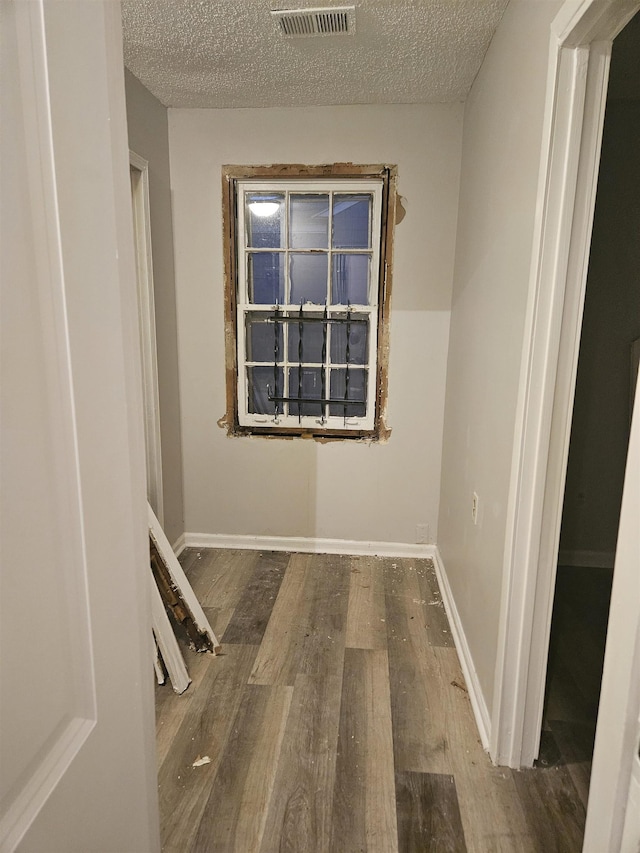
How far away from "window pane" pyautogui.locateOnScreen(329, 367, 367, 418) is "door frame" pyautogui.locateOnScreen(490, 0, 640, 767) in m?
1.68

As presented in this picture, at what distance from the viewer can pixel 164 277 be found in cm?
299

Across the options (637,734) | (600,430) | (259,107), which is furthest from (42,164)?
(600,430)

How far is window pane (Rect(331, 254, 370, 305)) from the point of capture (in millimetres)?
3049

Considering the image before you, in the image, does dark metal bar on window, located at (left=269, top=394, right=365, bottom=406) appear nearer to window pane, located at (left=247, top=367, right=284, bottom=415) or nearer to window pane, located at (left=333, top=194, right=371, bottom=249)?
window pane, located at (left=247, top=367, right=284, bottom=415)

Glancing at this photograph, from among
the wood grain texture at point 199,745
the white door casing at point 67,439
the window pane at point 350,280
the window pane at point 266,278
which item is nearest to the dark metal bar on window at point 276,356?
the window pane at point 266,278

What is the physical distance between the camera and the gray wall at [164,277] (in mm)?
2629

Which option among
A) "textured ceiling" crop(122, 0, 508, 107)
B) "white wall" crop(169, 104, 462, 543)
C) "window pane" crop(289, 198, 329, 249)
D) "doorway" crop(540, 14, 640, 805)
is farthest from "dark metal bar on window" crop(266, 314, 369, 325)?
"doorway" crop(540, 14, 640, 805)

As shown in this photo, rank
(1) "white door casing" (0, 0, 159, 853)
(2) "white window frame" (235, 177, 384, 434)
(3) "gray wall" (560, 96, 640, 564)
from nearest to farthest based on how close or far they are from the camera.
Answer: (1) "white door casing" (0, 0, 159, 853) < (3) "gray wall" (560, 96, 640, 564) < (2) "white window frame" (235, 177, 384, 434)

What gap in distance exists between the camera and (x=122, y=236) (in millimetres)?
636

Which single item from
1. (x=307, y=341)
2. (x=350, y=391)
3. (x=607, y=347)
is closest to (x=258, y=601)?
(x=350, y=391)

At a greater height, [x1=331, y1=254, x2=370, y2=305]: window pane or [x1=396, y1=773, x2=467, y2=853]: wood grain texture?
[x1=331, y1=254, x2=370, y2=305]: window pane

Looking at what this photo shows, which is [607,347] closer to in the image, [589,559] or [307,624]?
[589,559]

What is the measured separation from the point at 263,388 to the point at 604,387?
2.06 meters

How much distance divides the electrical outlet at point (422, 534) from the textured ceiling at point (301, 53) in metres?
2.44
